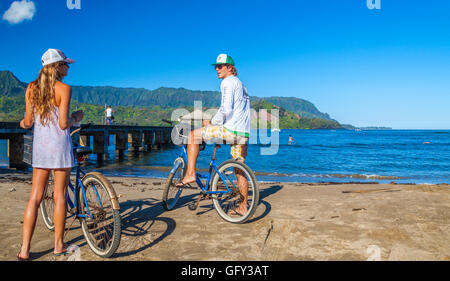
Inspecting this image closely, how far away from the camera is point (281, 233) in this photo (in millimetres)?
4043

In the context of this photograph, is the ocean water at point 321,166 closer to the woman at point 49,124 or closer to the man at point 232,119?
the man at point 232,119

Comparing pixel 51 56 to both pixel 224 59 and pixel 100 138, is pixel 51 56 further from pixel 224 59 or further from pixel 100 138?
pixel 100 138

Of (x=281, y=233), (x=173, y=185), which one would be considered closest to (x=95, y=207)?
(x=173, y=185)

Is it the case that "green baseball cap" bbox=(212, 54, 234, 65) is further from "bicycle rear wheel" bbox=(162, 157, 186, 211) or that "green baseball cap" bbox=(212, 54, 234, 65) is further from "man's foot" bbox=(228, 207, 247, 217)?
"man's foot" bbox=(228, 207, 247, 217)

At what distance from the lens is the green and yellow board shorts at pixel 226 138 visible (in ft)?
15.2

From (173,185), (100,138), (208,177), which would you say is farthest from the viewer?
(100,138)

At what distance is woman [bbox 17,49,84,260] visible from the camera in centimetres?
313

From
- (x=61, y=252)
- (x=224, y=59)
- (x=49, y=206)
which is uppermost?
(x=224, y=59)

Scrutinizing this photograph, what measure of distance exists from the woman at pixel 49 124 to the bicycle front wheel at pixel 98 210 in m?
0.34

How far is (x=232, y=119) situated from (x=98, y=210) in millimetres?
2261

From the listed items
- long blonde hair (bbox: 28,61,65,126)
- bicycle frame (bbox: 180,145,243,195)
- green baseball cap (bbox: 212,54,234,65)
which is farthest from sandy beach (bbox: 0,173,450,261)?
green baseball cap (bbox: 212,54,234,65)

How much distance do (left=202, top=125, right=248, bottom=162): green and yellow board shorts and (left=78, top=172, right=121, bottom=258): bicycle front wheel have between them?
1.80m

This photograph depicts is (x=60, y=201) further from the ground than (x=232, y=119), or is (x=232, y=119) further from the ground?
(x=232, y=119)
